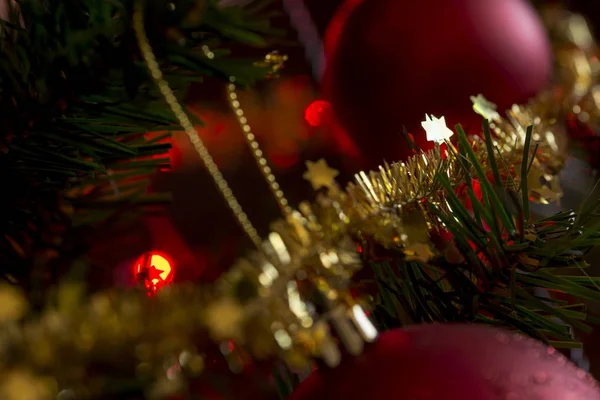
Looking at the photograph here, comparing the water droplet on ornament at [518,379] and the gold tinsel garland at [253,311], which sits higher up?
the gold tinsel garland at [253,311]

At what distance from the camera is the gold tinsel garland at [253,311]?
0.21 metres

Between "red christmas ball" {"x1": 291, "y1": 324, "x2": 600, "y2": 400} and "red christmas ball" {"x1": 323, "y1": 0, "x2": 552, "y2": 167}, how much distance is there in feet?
0.88

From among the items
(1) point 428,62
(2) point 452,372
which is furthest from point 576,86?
(2) point 452,372

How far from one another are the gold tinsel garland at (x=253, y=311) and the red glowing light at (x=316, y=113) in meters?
0.27

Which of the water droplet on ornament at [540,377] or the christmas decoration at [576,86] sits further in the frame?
the christmas decoration at [576,86]

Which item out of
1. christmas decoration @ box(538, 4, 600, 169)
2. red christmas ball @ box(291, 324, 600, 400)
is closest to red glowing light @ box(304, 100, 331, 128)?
christmas decoration @ box(538, 4, 600, 169)

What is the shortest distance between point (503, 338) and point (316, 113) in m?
0.43

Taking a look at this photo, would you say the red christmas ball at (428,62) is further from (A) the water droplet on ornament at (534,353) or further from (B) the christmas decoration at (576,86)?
(A) the water droplet on ornament at (534,353)

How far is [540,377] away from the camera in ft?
0.74

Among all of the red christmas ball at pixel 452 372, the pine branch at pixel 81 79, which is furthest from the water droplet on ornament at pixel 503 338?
the pine branch at pixel 81 79

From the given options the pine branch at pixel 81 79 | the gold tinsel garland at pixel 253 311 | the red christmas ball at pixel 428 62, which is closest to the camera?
the gold tinsel garland at pixel 253 311

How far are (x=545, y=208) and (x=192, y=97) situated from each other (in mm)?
417

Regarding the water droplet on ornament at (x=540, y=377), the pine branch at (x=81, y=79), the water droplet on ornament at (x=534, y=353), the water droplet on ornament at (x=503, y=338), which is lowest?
the water droplet on ornament at (x=540, y=377)

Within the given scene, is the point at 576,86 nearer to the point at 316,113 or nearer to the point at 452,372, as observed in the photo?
the point at 316,113
